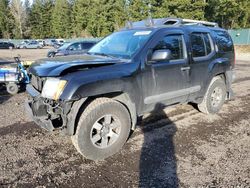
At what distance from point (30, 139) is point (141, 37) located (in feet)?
8.71

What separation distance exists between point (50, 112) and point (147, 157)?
1.57m

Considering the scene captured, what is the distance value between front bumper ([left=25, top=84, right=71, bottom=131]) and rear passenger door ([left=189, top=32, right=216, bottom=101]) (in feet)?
8.91

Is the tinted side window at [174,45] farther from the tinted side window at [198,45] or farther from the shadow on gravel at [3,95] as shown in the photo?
the shadow on gravel at [3,95]

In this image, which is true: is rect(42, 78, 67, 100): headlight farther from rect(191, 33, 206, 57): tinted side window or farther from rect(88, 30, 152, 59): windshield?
rect(191, 33, 206, 57): tinted side window

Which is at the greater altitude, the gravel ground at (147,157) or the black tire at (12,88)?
the black tire at (12,88)

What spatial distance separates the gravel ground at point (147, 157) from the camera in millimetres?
3428

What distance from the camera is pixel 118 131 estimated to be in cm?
417

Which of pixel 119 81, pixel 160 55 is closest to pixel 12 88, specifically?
Result: pixel 119 81

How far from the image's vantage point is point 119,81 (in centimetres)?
398

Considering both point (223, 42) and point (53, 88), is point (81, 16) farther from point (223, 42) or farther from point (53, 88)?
point (53, 88)

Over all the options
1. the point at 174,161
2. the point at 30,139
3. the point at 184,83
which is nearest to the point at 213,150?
the point at 174,161

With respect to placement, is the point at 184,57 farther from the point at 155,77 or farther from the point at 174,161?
the point at 174,161

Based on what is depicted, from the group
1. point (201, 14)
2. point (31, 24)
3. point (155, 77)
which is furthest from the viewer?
point (31, 24)

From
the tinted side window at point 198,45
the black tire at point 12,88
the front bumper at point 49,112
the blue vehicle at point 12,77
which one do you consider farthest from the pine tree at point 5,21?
the front bumper at point 49,112
